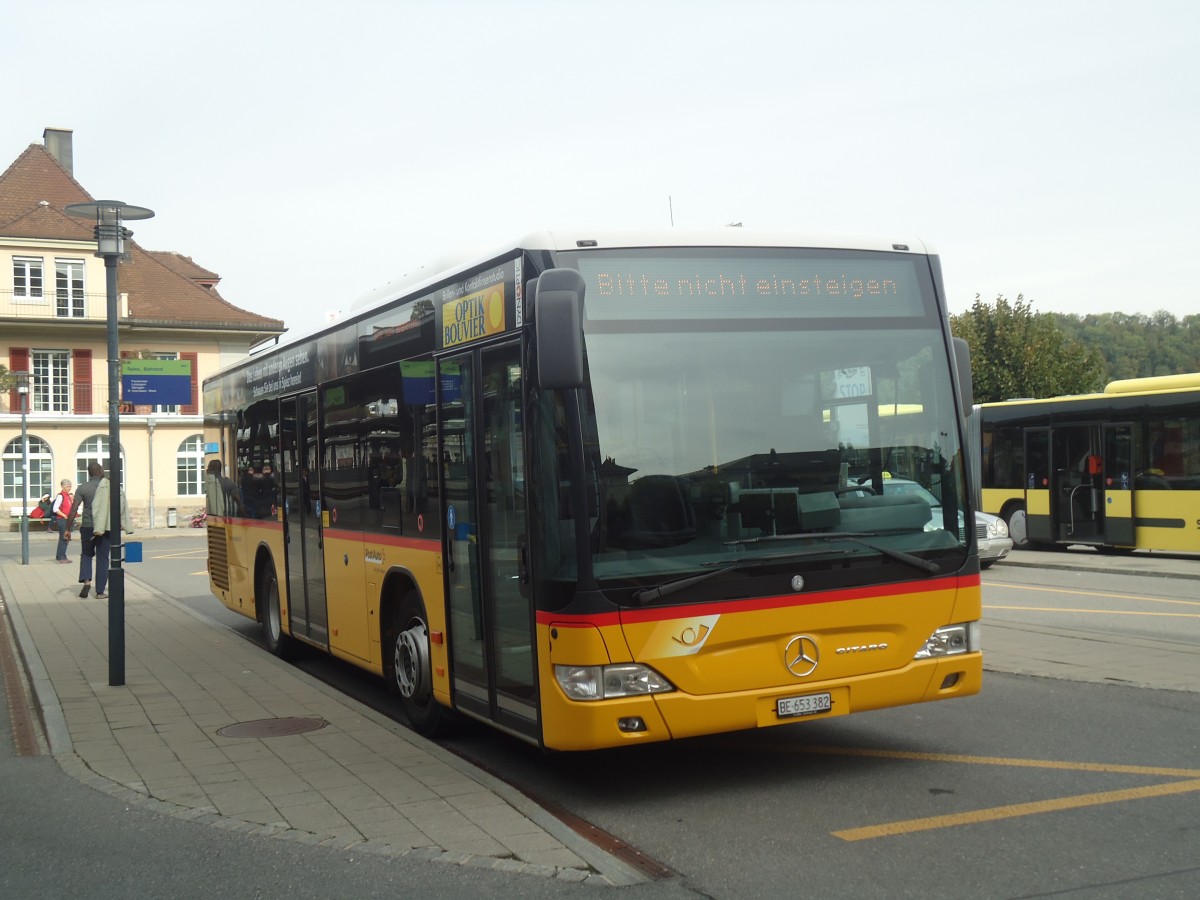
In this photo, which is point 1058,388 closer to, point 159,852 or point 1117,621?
point 1117,621

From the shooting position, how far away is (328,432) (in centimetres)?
1075

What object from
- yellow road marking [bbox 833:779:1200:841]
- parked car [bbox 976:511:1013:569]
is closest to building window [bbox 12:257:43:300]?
parked car [bbox 976:511:1013:569]

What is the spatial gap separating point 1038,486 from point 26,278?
44096mm

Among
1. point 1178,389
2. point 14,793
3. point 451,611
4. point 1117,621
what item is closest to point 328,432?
point 451,611

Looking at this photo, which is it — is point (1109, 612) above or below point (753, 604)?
below

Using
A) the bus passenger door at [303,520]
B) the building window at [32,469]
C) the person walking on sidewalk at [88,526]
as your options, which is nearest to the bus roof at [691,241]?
the bus passenger door at [303,520]

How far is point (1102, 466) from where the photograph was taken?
76.3ft

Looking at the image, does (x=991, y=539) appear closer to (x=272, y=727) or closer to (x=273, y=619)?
(x=273, y=619)

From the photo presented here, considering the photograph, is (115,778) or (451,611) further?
(451,611)

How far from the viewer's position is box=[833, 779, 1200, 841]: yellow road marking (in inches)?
238

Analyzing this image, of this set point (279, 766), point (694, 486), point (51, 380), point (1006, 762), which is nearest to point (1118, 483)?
point (1006, 762)

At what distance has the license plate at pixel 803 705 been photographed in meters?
6.66

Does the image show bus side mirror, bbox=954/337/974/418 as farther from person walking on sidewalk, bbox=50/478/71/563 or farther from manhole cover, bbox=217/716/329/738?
person walking on sidewalk, bbox=50/478/71/563

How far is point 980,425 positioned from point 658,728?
69.8 ft
